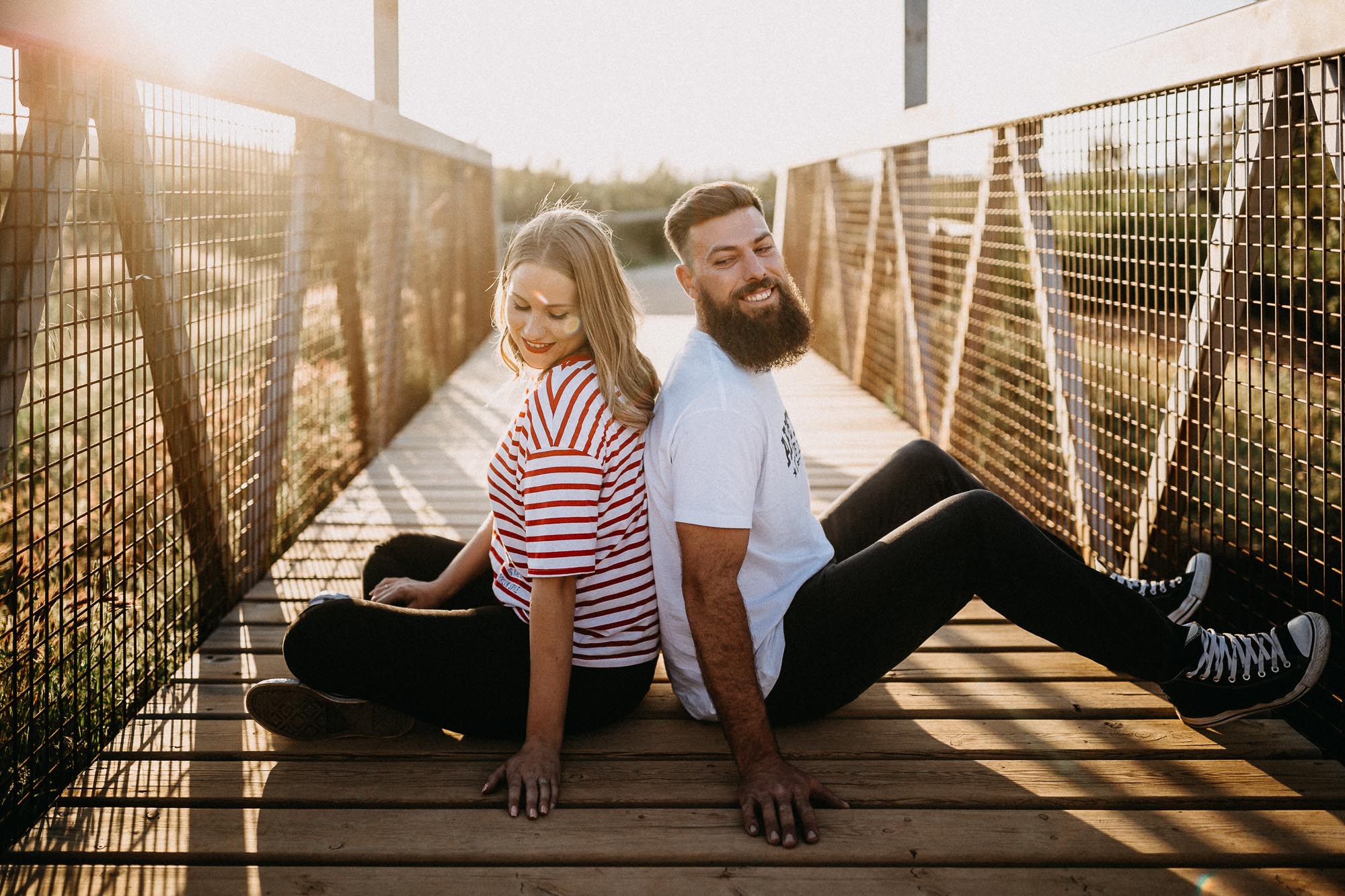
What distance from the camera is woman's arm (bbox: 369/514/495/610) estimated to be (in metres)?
2.53

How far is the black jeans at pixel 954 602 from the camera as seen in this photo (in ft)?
7.04

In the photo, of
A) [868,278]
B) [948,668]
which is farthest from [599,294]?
[868,278]

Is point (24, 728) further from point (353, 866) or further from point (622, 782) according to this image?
point (622, 782)

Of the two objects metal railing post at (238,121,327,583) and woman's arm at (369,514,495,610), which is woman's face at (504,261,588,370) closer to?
woman's arm at (369,514,495,610)

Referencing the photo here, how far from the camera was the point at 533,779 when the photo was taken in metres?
2.05

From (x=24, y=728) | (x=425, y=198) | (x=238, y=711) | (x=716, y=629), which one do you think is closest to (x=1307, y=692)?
(x=716, y=629)

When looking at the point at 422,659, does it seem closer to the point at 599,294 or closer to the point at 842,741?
the point at 599,294

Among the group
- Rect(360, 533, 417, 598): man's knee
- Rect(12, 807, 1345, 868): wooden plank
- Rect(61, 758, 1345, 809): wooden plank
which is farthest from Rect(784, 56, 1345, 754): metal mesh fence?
Rect(360, 533, 417, 598): man's knee

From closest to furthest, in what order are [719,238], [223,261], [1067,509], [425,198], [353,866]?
[353,866] → [719,238] → [223,261] → [1067,509] → [425,198]

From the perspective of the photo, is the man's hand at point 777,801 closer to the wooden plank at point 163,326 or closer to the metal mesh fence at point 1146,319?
the metal mesh fence at point 1146,319

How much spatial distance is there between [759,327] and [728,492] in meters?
0.42

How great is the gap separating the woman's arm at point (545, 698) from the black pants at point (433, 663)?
117 millimetres

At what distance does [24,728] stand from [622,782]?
1.11 m

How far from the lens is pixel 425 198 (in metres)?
6.64
